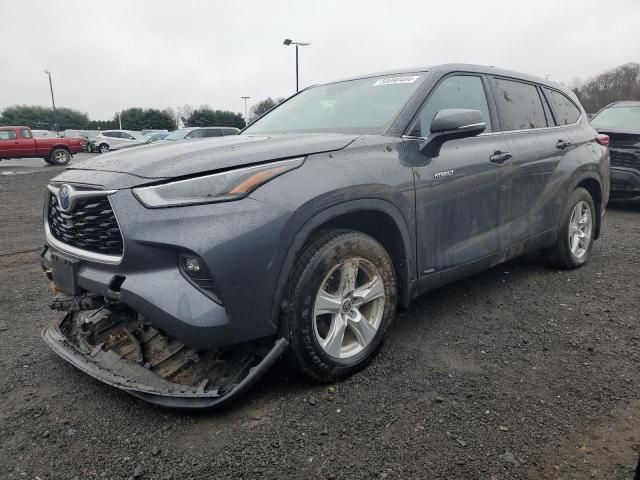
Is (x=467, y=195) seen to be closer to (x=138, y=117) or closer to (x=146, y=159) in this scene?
(x=146, y=159)

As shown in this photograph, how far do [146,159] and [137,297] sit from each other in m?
0.71

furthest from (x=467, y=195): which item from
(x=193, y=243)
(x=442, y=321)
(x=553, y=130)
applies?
(x=193, y=243)

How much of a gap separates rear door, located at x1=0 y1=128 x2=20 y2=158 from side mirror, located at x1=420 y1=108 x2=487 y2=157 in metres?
22.7

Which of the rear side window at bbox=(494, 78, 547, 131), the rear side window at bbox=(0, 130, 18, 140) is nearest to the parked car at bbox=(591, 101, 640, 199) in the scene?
the rear side window at bbox=(494, 78, 547, 131)

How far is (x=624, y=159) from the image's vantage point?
306 inches

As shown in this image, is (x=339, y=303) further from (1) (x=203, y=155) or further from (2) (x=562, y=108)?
(2) (x=562, y=108)

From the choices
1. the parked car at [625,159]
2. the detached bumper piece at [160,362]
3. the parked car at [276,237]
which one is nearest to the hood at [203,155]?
the parked car at [276,237]

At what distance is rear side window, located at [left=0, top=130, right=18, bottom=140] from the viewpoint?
20984 mm

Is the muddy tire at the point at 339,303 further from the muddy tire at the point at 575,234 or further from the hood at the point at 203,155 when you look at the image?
the muddy tire at the point at 575,234

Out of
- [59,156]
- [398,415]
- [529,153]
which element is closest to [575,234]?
[529,153]

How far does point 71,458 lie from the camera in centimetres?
211

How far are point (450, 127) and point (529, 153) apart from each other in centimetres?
131

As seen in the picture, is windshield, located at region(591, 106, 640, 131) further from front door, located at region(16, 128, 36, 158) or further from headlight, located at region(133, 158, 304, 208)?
front door, located at region(16, 128, 36, 158)

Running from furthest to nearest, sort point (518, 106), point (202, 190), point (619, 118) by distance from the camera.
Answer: point (619, 118)
point (518, 106)
point (202, 190)
